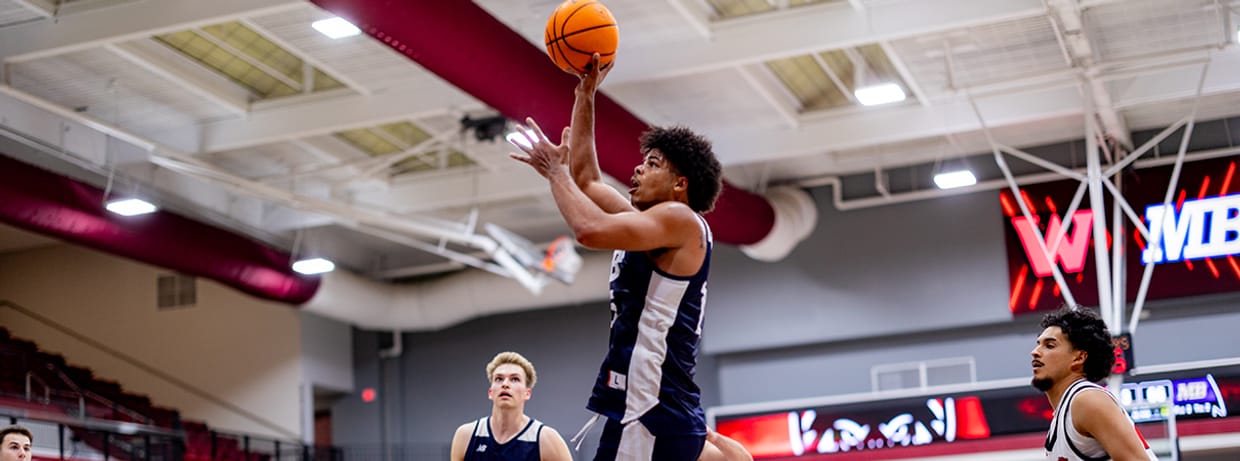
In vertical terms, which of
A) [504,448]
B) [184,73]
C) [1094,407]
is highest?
[184,73]

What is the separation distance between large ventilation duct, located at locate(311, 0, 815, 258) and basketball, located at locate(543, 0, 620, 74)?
5.51m

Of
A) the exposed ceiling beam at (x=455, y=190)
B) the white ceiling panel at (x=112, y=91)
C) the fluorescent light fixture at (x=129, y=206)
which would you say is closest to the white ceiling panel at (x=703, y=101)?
the exposed ceiling beam at (x=455, y=190)

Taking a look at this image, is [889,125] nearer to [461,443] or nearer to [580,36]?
[461,443]

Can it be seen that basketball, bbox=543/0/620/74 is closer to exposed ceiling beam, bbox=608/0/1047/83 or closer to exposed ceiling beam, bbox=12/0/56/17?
exposed ceiling beam, bbox=608/0/1047/83

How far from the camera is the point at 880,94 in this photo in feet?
46.7

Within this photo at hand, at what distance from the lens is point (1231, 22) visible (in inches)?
606

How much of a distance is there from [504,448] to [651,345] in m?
3.02

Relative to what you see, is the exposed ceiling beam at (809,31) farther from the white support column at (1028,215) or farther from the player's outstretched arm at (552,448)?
the player's outstretched arm at (552,448)

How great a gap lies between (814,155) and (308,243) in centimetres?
708

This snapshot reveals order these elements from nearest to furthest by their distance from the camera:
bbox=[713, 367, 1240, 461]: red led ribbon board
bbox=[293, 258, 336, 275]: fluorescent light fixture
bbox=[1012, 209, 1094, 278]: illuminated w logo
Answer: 1. bbox=[713, 367, 1240, 461]: red led ribbon board
2. bbox=[293, 258, 336, 275]: fluorescent light fixture
3. bbox=[1012, 209, 1094, 278]: illuminated w logo

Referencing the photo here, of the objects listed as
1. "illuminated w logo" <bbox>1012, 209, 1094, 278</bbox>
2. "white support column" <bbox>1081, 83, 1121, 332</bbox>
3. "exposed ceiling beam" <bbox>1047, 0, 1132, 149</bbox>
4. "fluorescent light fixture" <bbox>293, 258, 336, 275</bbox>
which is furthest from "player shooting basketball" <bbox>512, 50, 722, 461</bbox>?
"illuminated w logo" <bbox>1012, 209, 1094, 278</bbox>

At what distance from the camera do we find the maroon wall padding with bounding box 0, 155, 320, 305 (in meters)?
15.2

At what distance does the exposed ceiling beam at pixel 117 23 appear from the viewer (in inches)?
480

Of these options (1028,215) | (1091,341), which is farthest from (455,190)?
(1091,341)
